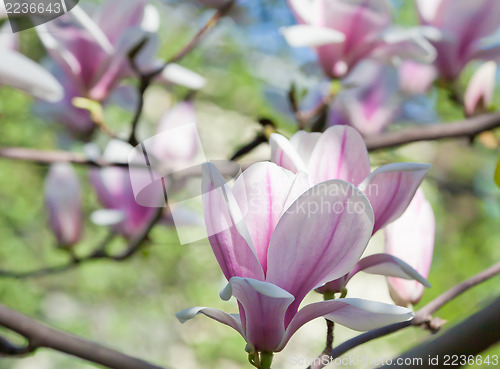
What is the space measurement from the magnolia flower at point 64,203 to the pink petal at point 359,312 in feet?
2.41

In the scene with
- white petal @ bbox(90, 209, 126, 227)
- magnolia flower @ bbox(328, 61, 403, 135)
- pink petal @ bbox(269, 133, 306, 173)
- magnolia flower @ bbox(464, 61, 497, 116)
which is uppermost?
pink petal @ bbox(269, 133, 306, 173)

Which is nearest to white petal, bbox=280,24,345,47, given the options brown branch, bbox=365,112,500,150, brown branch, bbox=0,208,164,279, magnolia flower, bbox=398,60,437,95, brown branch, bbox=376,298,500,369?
brown branch, bbox=365,112,500,150

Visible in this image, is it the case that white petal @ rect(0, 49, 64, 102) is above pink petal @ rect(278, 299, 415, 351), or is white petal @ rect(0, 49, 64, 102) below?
above

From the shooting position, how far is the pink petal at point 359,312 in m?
0.30

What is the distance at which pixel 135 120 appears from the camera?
60 cm

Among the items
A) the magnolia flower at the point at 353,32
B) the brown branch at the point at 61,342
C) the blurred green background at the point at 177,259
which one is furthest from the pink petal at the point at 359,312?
the blurred green background at the point at 177,259

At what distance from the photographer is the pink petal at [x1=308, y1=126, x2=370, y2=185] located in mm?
348

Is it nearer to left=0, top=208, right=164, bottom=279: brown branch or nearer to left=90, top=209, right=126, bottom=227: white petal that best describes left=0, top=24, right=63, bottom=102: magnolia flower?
left=0, top=208, right=164, bottom=279: brown branch

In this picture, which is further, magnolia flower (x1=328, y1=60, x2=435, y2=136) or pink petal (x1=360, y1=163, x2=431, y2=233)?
magnolia flower (x1=328, y1=60, x2=435, y2=136)

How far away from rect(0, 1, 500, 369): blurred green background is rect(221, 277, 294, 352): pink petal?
1.86 meters

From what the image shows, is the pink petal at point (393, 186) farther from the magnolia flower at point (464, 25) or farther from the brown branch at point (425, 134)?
the magnolia flower at point (464, 25)

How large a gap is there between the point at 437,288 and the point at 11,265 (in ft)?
5.67

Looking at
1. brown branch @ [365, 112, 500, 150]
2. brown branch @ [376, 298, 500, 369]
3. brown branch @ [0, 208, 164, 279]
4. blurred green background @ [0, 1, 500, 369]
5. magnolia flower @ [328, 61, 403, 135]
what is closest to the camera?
brown branch @ [376, 298, 500, 369]

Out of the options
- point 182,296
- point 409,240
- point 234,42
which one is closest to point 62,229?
point 409,240
